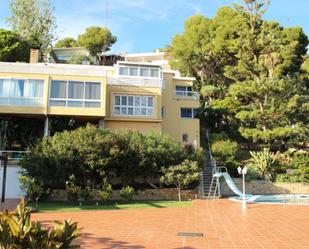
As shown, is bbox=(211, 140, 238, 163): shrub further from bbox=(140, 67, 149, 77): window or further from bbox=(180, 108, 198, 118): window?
bbox=(140, 67, 149, 77): window

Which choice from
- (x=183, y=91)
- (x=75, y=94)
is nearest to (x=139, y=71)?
(x=183, y=91)

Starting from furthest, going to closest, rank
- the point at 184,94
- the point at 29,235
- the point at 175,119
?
the point at 184,94 < the point at 175,119 < the point at 29,235

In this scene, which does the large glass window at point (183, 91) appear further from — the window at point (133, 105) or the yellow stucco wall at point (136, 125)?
the yellow stucco wall at point (136, 125)

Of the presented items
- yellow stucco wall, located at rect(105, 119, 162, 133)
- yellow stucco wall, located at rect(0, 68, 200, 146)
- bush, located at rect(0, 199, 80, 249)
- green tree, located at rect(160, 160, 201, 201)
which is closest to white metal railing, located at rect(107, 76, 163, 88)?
yellow stucco wall, located at rect(0, 68, 200, 146)

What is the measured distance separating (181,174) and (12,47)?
24.9 metres

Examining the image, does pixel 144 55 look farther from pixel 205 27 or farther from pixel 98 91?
pixel 98 91

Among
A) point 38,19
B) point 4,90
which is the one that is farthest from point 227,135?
point 38,19

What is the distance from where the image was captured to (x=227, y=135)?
3098 cm

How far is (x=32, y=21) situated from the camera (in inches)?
1619

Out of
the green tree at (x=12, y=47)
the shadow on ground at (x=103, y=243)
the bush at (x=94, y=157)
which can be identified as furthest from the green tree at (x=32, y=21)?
the shadow on ground at (x=103, y=243)

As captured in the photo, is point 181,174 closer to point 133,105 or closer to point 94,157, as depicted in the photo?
point 94,157

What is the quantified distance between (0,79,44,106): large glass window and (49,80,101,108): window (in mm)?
865

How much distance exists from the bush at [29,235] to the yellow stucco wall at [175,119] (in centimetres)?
2419

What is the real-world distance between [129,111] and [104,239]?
17939mm
